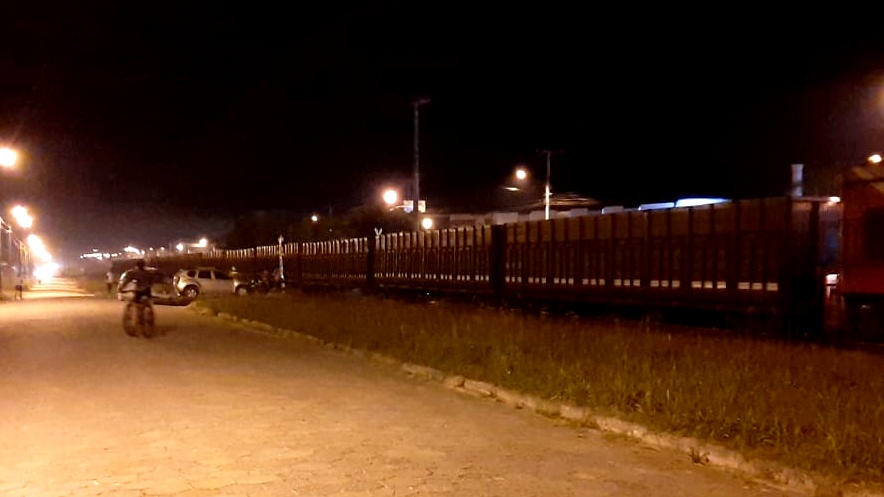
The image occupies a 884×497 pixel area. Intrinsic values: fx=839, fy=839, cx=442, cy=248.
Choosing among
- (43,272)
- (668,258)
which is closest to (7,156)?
(668,258)

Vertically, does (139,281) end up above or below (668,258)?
below

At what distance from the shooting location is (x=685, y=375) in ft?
33.3

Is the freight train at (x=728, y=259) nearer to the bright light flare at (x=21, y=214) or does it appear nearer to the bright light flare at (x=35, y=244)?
the bright light flare at (x=21, y=214)

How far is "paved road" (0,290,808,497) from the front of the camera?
21.5ft

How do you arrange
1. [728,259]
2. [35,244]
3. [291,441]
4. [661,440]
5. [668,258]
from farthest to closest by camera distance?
1. [35,244]
2. [668,258]
3. [728,259]
4. [291,441]
5. [661,440]

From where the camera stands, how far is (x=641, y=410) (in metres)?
8.81

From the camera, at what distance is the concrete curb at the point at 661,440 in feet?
20.9

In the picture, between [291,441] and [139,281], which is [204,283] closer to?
[139,281]

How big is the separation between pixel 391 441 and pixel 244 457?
1.45m

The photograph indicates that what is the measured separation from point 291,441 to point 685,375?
4.87 metres

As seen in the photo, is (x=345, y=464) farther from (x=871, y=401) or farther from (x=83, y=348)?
(x=83, y=348)

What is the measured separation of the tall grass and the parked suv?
22401 millimetres

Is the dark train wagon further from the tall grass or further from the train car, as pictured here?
the tall grass

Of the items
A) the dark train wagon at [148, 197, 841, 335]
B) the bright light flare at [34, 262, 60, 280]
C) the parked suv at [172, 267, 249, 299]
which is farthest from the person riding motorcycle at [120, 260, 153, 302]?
the bright light flare at [34, 262, 60, 280]
